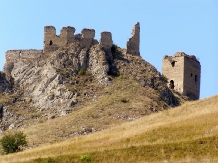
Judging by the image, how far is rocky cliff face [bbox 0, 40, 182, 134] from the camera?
61.1 meters

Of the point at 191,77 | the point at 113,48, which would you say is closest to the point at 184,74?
the point at 191,77

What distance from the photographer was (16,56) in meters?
68.3

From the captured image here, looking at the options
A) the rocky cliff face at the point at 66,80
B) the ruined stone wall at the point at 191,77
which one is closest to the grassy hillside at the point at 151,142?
the rocky cliff face at the point at 66,80

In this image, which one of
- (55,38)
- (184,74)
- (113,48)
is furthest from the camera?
(184,74)

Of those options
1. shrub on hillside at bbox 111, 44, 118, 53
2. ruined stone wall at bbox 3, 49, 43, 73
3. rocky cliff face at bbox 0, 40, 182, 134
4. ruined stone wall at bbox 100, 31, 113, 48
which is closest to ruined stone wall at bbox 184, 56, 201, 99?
rocky cliff face at bbox 0, 40, 182, 134

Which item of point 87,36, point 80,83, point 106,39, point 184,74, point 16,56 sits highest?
point 87,36

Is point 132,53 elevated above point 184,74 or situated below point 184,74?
above

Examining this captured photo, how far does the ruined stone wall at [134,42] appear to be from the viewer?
68.9m

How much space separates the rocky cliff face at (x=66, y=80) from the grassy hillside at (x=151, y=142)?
17.4ft

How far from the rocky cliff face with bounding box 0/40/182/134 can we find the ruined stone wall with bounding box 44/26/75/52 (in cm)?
59

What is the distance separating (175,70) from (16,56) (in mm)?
15802

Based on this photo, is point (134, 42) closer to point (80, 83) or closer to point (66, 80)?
point (80, 83)

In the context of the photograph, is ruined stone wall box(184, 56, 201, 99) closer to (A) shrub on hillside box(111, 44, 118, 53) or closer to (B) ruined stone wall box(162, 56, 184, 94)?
(B) ruined stone wall box(162, 56, 184, 94)

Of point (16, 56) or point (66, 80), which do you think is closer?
point (66, 80)
